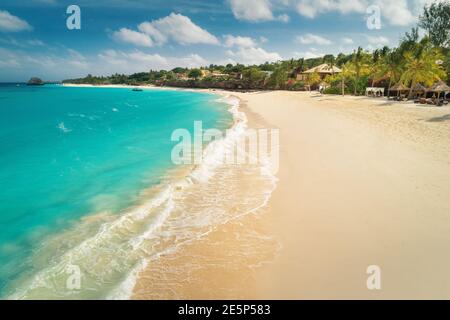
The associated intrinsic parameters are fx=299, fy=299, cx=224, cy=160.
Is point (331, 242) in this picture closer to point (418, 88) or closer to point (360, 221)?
point (360, 221)

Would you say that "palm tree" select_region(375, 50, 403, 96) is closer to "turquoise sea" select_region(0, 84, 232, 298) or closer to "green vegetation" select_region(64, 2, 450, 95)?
"green vegetation" select_region(64, 2, 450, 95)

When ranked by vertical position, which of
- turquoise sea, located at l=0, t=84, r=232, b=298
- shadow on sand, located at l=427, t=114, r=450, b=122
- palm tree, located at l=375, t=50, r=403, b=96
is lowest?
turquoise sea, located at l=0, t=84, r=232, b=298

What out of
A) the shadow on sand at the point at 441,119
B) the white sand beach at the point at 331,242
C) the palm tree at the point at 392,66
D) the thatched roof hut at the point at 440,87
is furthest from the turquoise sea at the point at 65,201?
the palm tree at the point at 392,66

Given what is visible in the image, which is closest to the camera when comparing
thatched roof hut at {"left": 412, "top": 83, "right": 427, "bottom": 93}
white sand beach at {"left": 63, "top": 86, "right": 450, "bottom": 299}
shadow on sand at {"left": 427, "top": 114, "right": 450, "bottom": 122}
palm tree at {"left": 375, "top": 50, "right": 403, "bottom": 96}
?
white sand beach at {"left": 63, "top": 86, "right": 450, "bottom": 299}

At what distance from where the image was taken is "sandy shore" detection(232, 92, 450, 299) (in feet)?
16.5

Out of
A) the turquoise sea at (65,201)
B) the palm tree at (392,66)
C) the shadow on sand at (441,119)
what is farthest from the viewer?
the palm tree at (392,66)

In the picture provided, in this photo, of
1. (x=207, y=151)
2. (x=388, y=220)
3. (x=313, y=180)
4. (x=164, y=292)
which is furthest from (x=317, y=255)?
(x=207, y=151)

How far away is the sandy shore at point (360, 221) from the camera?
5.04 m

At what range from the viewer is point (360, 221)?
7.03m

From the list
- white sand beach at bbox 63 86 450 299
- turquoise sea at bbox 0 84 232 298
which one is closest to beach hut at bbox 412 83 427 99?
white sand beach at bbox 63 86 450 299

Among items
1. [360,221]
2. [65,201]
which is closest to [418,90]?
[360,221]

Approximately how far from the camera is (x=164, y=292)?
198 inches

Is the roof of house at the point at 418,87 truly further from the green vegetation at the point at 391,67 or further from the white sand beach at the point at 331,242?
the white sand beach at the point at 331,242
